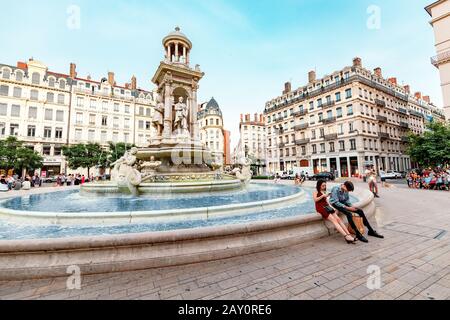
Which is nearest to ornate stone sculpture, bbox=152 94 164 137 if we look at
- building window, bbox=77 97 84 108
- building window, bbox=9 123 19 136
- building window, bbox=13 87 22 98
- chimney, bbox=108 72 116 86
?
building window, bbox=77 97 84 108

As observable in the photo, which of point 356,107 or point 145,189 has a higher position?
point 356,107

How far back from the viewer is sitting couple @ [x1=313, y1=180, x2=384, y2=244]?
13.5ft

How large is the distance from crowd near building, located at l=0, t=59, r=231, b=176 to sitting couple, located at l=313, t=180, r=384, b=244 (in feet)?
97.1

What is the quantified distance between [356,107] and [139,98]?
42.7 m

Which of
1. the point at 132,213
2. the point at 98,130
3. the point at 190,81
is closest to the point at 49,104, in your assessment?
the point at 98,130

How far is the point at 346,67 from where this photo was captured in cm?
3584

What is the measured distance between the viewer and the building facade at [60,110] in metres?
33.3

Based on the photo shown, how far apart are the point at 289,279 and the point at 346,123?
3888 centimetres

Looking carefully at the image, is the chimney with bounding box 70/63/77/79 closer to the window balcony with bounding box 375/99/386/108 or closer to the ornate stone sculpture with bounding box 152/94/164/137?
the ornate stone sculpture with bounding box 152/94/164/137

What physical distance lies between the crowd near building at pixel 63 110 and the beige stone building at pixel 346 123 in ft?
99.1

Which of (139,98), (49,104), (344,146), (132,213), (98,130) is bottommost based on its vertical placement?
(132,213)

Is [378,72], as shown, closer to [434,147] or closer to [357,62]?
[357,62]
